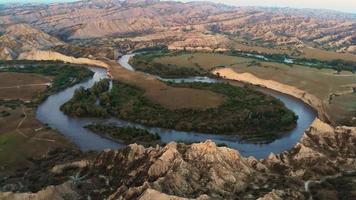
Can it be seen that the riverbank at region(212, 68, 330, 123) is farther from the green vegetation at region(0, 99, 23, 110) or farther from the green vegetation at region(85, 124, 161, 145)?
the green vegetation at region(0, 99, 23, 110)

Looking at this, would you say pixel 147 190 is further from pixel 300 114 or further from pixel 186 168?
pixel 300 114

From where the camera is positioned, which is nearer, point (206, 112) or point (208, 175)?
point (208, 175)

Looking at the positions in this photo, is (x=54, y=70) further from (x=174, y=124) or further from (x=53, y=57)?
(x=174, y=124)

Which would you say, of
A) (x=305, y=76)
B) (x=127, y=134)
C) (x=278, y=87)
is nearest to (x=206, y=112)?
(x=127, y=134)

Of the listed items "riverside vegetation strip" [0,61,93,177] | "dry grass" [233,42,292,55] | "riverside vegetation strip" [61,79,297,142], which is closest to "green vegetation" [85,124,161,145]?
"riverside vegetation strip" [61,79,297,142]

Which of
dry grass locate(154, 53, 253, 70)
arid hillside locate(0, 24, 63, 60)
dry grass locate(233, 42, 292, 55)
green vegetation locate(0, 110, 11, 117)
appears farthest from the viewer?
dry grass locate(233, 42, 292, 55)

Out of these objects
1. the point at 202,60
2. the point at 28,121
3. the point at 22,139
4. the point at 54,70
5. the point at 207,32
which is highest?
the point at 22,139
